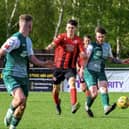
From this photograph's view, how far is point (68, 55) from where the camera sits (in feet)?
48.8

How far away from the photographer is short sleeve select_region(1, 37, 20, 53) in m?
10.4

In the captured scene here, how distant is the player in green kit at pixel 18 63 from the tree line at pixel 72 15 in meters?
51.4

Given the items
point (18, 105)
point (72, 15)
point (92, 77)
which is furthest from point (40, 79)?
point (72, 15)

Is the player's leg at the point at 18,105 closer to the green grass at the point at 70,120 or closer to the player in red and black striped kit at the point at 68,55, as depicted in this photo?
the green grass at the point at 70,120

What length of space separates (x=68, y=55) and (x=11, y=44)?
4560 mm

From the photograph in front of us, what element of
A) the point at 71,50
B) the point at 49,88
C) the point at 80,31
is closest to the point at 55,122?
the point at 71,50

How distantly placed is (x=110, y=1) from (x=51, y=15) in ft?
20.9

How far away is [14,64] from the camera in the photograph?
1066 centimetres

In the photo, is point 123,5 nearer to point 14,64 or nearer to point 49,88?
point 49,88

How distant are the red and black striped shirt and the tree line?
1857 inches

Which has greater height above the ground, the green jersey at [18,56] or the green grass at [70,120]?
the green jersey at [18,56]

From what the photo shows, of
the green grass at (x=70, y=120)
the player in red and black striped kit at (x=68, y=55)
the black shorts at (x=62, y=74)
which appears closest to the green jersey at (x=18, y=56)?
the green grass at (x=70, y=120)

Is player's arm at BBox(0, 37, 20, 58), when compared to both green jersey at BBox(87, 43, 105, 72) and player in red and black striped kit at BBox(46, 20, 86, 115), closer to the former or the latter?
player in red and black striped kit at BBox(46, 20, 86, 115)

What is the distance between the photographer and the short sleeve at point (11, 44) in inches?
409
